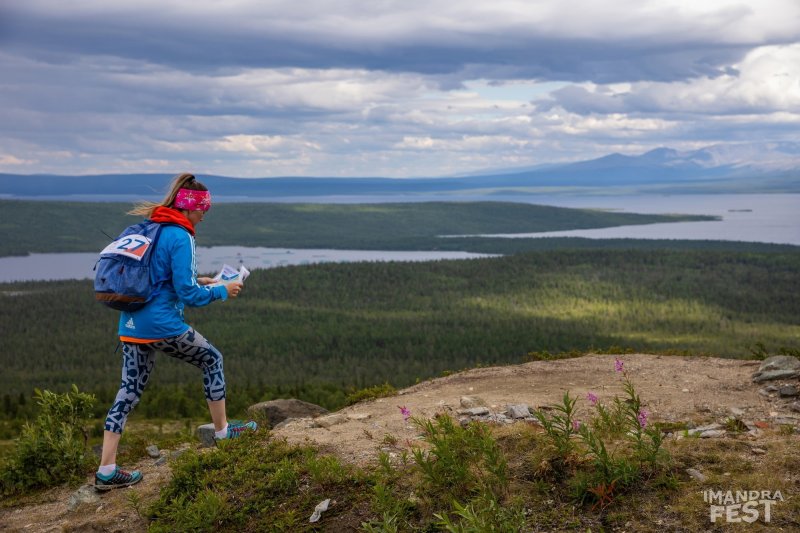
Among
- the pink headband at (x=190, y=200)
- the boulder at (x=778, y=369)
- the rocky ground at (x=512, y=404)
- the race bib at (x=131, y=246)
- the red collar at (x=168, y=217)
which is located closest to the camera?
the race bib at (x=131, y=246)

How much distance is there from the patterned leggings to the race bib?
1.06 metres

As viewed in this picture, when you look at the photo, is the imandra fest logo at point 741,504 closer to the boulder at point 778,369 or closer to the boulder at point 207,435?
the boulder at point 778,369

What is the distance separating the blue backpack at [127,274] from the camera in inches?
380

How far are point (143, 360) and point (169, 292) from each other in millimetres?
940

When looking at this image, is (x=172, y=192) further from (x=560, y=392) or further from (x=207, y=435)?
(x=560, y=392)

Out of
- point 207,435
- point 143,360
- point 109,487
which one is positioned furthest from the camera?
point 207,435

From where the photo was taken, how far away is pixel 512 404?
13.3 meters

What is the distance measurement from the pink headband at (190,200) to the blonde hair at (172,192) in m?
0.06

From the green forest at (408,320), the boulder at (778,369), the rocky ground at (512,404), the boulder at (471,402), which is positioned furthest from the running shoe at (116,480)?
the green forest at (408,320)

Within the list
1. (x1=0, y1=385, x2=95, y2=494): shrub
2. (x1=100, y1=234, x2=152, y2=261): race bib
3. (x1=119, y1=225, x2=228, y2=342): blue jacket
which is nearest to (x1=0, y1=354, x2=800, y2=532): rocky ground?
(x1=0, y1=385, x2=95, y2=494): shrub

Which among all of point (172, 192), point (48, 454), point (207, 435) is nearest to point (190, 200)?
point (172, 192)

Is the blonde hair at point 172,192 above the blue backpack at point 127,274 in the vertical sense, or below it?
above

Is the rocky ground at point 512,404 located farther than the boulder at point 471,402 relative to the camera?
No

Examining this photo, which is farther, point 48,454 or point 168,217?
point 48,454
